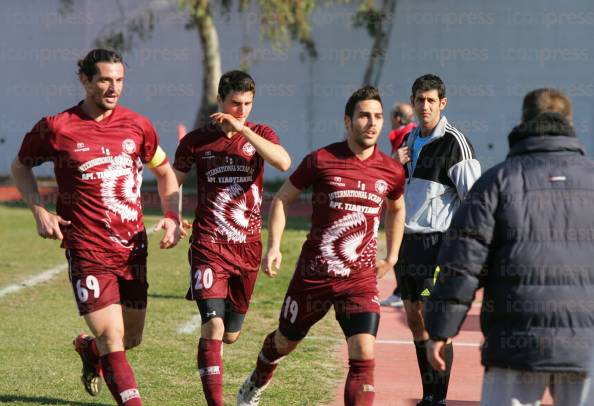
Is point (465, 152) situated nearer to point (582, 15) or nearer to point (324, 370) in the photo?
point (324, 370)

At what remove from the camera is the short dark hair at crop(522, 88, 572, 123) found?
15.5 ft

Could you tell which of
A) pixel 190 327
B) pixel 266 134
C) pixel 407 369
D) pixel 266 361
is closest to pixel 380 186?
pixel 266 134

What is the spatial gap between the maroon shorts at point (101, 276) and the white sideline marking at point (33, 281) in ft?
20.5

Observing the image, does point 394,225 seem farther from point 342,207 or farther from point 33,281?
point 33,281

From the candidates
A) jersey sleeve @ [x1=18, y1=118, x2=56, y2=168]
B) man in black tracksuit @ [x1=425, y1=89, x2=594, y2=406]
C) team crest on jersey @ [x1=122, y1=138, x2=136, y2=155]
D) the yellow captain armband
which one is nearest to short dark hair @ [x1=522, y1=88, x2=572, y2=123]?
man in black tracksuit @ [x1=425, y1=89, x2=594, y2=406]

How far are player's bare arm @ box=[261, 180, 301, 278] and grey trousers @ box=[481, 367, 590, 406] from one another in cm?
223

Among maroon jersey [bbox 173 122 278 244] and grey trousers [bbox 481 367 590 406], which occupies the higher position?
maroon jersey [bbox 173 122 278 244]

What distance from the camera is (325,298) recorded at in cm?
683

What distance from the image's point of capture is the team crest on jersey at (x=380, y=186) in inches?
268

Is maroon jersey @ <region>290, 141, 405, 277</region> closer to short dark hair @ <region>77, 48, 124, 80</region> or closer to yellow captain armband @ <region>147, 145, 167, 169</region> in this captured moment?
yellow captain armband @ <region>147, 145, 167, 169</region>

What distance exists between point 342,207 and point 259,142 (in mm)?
801

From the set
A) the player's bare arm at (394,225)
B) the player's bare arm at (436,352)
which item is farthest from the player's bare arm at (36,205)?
the player's bare arm at (436,352)

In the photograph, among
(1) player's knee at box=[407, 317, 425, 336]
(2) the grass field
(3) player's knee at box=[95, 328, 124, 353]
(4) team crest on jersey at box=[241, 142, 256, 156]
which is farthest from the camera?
(2) the grass field

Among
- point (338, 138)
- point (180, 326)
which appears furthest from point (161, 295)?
point (338, 138)
